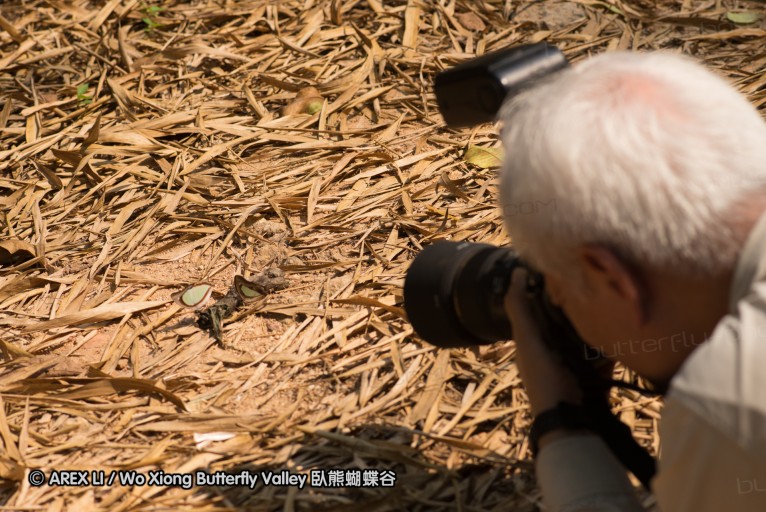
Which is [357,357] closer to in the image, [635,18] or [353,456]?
[353,456]

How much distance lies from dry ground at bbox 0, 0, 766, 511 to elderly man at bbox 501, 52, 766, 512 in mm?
771

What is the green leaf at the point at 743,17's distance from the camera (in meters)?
3.37

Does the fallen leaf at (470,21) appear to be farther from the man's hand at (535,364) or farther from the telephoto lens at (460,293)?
the man's hand at (535,364)

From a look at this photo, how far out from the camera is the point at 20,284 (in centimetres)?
267

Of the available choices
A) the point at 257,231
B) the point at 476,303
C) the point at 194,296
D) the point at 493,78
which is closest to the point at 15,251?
the point at 194,296

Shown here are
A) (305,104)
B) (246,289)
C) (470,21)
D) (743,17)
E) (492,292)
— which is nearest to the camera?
(492,292)

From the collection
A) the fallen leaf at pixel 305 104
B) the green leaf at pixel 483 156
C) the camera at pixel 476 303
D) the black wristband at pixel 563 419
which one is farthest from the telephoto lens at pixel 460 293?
the fallen leaf at pixel 305 104

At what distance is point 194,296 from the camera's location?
256cm

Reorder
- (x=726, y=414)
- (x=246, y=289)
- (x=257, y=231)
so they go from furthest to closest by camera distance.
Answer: (x=257, y=231), (x=246, y=289), (x=726, y=414)

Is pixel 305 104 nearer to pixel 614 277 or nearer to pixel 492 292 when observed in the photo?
pixel 492 292

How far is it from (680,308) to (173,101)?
100 inches

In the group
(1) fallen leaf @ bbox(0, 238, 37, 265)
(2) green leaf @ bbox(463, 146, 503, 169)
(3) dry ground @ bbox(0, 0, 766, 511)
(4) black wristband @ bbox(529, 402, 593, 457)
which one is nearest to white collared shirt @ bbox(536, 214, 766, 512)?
(4) black wristband @ bbox(529, 402, 593, 457)

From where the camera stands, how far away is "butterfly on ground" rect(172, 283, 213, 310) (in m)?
2.54

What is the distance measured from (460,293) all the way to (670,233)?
26.2 inches
